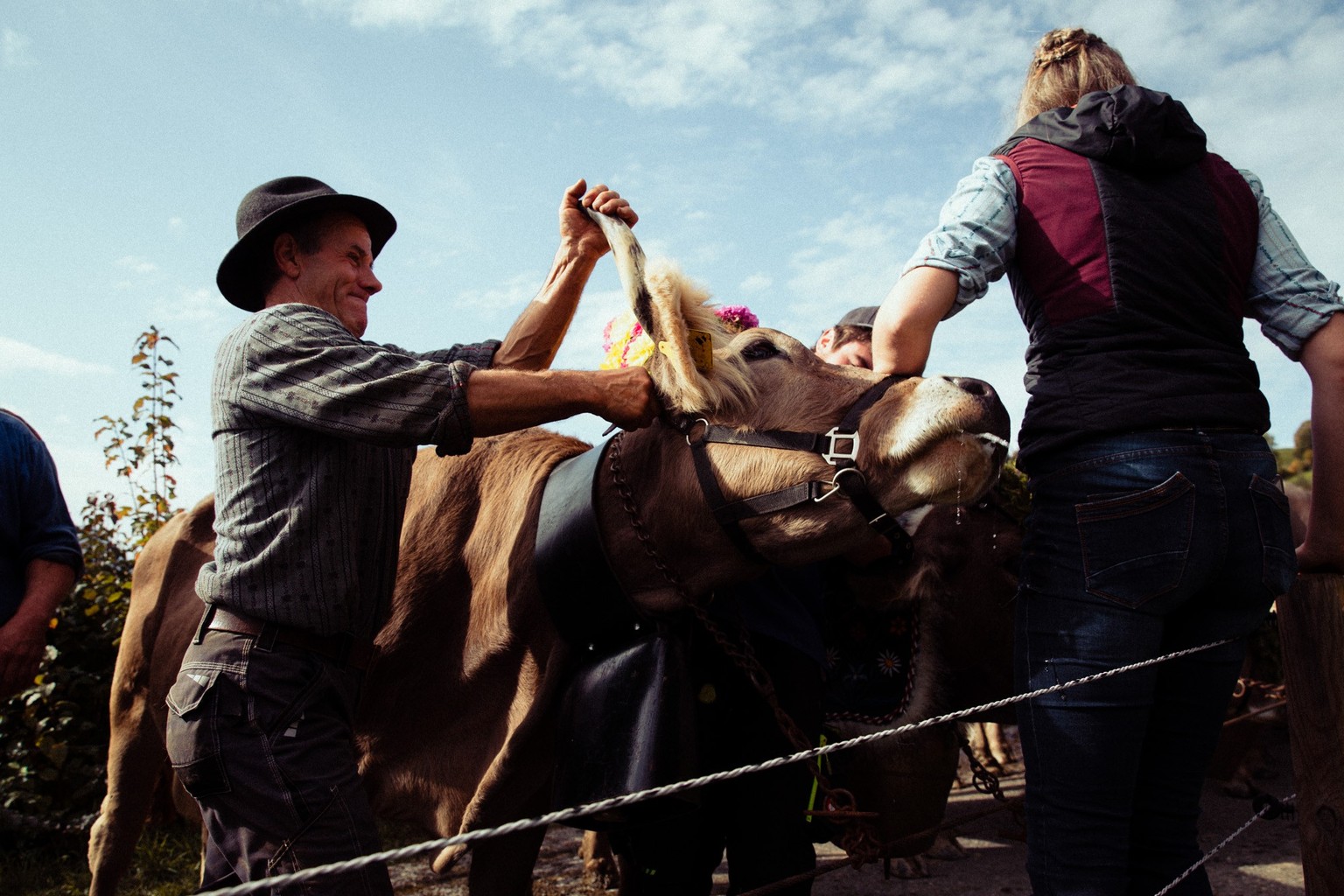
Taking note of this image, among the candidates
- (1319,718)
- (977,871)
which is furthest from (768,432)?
(977,871)

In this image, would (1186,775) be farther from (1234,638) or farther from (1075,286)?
(1075,286)

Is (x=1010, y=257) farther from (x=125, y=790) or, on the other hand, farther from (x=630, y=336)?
(x=125, y=790)

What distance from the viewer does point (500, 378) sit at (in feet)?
6.41

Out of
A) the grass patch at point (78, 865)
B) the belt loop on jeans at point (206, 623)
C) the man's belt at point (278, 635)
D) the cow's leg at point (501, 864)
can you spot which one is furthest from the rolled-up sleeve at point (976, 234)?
the grass patch at point (78, 865)

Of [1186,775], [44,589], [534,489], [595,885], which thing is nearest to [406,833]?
[595,885]

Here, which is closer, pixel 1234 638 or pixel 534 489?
pixel 1234 638

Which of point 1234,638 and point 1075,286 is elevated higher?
point 1075,286

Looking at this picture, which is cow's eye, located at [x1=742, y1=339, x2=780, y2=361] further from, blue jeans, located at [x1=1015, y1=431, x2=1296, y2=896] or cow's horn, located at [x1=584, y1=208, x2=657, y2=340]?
blue jeans, located at [x1=1015, y1=431, x2=1296, y2=896]

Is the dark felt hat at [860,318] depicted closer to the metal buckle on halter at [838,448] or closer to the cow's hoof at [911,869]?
the metal buckle on halter at [838,448]

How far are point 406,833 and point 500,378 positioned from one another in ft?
16.2

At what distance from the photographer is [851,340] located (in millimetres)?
3920

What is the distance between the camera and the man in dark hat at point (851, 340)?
12.7 ft

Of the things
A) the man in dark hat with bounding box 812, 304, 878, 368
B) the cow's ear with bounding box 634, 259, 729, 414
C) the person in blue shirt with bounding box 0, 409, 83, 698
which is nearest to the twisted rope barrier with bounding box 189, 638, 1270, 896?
the cow's ear with bounding box 634, 259, 729, 414

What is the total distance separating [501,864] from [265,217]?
203cm
